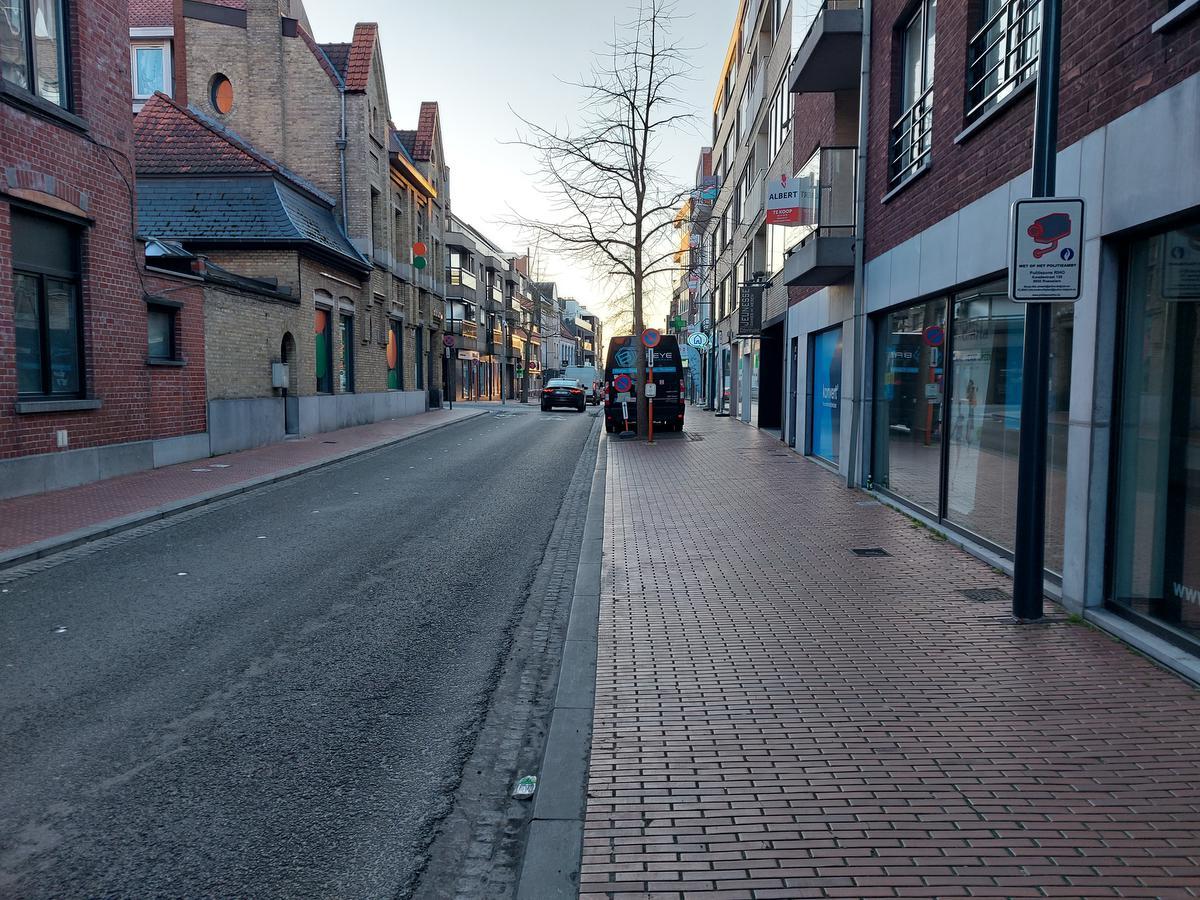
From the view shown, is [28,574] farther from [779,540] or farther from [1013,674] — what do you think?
[1013,674]

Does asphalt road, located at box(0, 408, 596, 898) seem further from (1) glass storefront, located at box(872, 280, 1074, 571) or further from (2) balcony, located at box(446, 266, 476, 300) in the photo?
(2) balcony, located at box(446, 266, 476, 300)

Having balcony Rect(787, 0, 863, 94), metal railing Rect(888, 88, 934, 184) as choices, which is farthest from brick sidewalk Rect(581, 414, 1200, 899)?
balcony Rect(787, 0, 863, 94)

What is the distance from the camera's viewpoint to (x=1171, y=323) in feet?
16.2

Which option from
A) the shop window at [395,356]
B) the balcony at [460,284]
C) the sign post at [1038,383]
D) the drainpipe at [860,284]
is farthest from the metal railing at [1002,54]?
the balcony at [460,284]

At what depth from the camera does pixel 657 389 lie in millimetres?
24391

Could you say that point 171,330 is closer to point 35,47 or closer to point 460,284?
point 35,47

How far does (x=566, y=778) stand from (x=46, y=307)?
1159 cm

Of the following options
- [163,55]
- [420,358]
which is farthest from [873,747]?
[420,358]

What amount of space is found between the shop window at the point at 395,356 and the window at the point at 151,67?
10220mm

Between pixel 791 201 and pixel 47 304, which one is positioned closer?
pixel 47 304

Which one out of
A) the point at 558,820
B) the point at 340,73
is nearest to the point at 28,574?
the point at 558,820

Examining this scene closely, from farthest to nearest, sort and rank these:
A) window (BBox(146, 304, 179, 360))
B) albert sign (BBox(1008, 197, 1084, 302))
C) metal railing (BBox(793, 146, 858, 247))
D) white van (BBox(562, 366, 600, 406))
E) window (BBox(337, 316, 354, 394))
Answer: white van (BBox(562, 366, 600, 406)), window (BBox(337, 316, 354, 394)), window (BBox(146, 304, 179, 360)), metal railing (BBox(793, 146, 858, 247)), albert sign (BBox(1008, 197, 1084, 302))

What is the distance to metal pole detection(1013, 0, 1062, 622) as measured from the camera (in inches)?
208

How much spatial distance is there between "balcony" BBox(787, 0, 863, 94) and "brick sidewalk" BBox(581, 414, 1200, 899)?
874cm
